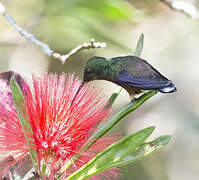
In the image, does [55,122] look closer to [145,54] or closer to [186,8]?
[186,8]

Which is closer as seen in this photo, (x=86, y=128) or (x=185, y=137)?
(x=86, y=128)

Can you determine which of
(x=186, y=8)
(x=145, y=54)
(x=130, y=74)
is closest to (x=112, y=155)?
(x=130, y=74)

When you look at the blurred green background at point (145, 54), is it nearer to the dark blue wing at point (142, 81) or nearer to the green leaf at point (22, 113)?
the dark blue wing at point (142, 81)

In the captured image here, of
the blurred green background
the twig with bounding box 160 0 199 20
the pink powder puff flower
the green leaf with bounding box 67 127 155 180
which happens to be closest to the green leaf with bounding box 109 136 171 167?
the green leaf with bounding box 67 127 155 180

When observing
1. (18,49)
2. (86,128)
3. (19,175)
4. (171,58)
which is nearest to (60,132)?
(86,128)

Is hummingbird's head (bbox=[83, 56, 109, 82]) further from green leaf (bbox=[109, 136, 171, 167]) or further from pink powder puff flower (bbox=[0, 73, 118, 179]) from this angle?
green leaf (bbox=[109, 136, 171, 167])

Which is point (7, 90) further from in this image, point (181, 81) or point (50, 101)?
point (181, 81)

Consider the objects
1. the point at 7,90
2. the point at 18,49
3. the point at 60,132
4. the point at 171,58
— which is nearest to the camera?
the point at 60,132

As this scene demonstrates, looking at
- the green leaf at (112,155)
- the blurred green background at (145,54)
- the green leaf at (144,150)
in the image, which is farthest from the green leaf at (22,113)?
the blurred green background at (145,54)
